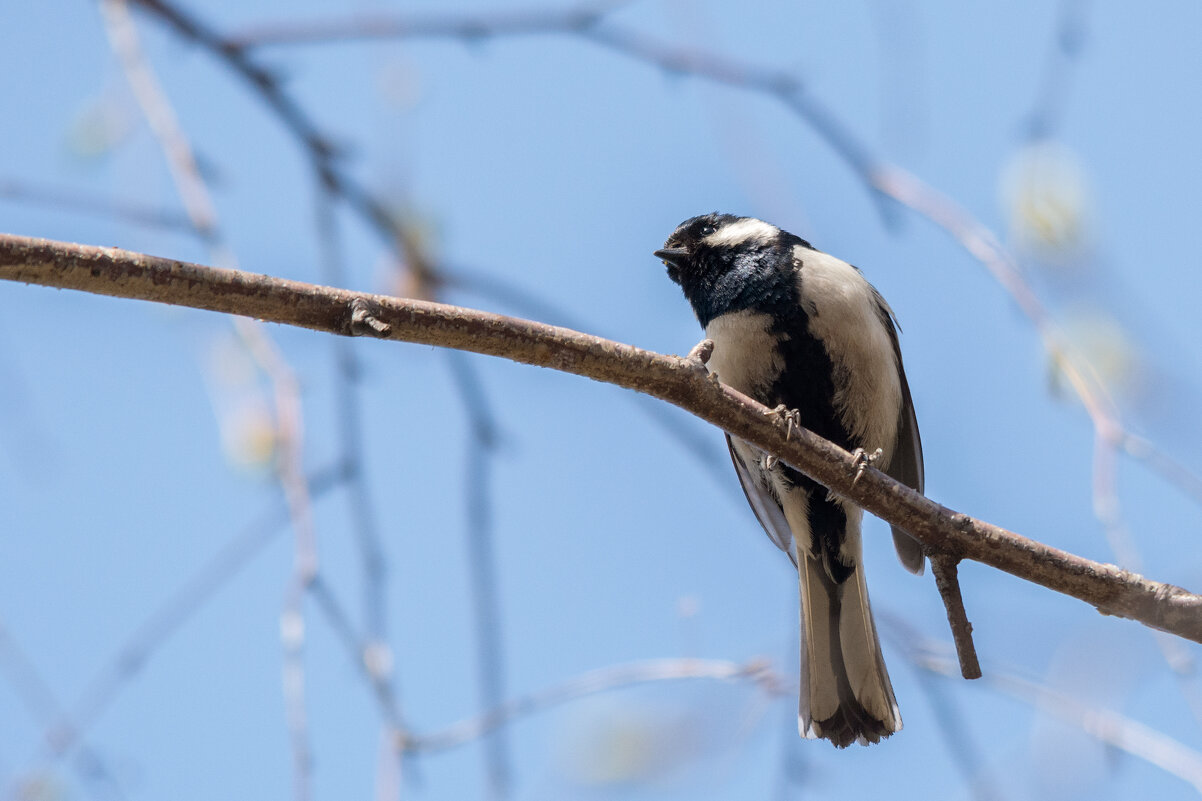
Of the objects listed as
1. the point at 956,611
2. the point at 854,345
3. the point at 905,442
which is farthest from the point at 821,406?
the point at 956,611

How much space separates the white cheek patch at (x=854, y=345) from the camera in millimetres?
3541

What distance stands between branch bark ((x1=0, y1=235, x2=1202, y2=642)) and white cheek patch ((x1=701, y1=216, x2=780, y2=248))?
1479 millimetres

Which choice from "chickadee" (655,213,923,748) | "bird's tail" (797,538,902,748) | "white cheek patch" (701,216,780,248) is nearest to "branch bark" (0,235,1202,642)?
"chickadee" (655,213,923,748)

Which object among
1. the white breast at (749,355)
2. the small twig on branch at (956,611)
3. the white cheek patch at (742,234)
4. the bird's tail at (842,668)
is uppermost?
the white cheek patch at (742,234)

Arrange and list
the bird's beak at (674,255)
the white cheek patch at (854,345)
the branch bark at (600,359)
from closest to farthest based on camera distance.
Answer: the branch bark at (600,359) < the white cheek patch at (854,345) < the bird's beak at (674,255)

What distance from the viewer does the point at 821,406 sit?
11.7 ft

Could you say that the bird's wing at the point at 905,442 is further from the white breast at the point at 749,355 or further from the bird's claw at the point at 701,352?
the bird's claw at the point at 701,352

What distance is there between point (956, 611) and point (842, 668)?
112 centimetres

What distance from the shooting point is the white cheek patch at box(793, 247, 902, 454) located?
3.54m

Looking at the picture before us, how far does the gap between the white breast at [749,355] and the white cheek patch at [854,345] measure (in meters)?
0.15

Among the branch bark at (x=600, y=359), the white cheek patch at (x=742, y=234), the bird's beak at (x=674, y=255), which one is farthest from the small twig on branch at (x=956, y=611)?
the bird's beak at (x=674, y=255)

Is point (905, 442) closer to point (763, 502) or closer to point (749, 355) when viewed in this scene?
point (763, 502)

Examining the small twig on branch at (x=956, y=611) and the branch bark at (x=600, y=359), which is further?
the small twig on branch at (x=956, y=611)

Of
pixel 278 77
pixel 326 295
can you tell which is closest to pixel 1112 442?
pixel 326 295
